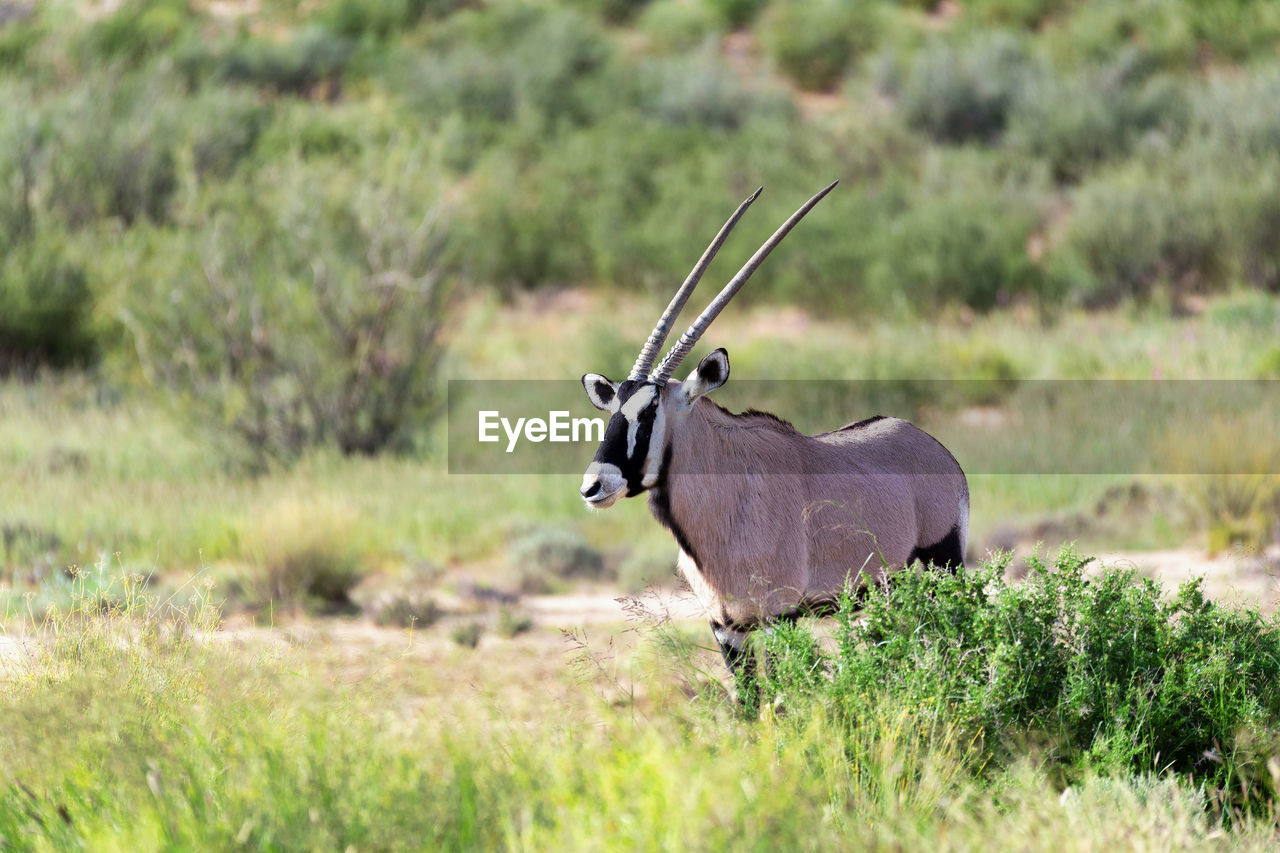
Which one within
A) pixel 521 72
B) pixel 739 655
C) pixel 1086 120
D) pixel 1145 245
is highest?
pixel 521 72

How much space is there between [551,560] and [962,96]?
19.0m

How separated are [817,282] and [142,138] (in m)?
10.5

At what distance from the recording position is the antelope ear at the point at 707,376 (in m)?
4.58

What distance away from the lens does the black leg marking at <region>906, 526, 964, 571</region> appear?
5.27 meters

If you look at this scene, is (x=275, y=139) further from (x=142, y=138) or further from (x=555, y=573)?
(x=555, y=573)

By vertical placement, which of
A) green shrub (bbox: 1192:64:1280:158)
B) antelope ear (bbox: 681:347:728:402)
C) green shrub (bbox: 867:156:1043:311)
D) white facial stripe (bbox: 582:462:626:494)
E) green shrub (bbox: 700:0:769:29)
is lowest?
white facial stripe (bbox: 582:462:626:494)

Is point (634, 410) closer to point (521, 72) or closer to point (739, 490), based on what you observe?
point (739, 490)

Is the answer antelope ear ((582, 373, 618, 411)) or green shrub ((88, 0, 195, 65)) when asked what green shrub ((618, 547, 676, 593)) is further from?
green shrub ((88, 0, 195, 65))

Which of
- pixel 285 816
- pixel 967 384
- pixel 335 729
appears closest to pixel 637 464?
pixel 335 729

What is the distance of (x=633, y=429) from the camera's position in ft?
14.6

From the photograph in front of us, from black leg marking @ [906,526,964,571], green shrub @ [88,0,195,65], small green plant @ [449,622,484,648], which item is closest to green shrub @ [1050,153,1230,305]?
small green plant @ [449,622,484,648]

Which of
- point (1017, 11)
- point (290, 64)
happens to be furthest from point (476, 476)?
point (1017, 11)

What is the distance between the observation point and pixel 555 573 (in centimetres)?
944

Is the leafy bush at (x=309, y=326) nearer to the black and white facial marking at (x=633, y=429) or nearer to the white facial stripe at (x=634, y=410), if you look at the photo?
the black and white facial marking at (x=633, y=429)
